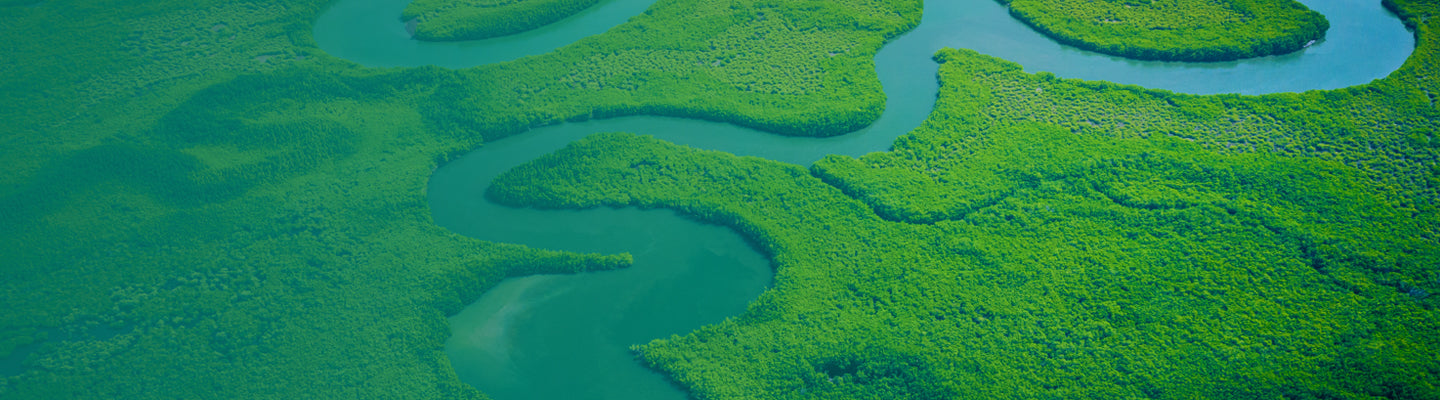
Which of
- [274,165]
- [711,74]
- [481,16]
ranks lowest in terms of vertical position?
[274,165]

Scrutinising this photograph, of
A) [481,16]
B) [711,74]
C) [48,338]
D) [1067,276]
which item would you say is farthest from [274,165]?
[1067,276]

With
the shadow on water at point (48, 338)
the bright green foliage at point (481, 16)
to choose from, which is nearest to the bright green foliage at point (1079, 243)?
the bright green foliage at point (481, 16)

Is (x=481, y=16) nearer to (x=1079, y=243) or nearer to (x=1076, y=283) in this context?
(x=1079, y=243)

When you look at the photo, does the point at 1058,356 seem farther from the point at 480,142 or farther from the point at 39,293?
the point at 39,293

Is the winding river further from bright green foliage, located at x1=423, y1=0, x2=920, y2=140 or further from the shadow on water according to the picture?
the shadow on water

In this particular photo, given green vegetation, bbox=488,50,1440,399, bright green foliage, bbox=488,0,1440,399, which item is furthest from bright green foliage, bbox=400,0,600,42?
green vegetation, bbox=488,50,1440,399

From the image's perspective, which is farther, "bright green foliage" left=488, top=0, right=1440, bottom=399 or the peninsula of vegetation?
the peninsula of vegetation

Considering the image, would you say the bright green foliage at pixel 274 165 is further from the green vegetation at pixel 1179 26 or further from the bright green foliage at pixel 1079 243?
the green vegetation at pixel 1179 26
